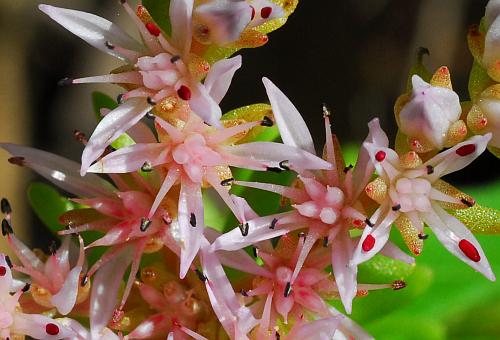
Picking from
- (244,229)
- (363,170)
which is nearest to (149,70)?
(244,229)

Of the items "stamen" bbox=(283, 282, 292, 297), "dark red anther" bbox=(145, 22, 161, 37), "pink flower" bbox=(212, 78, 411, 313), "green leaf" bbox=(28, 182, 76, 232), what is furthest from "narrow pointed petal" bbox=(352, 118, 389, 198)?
"green leaf" bbox=(28, 182, 76, 232)

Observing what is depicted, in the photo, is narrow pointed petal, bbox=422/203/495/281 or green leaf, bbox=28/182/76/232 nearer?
narrow pointed petal, bbox=422/203/495/281

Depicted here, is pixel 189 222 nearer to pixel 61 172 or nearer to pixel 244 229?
pixel 244 229

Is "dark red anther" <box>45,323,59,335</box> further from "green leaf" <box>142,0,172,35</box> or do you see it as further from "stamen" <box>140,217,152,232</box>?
"green leaf" <box>142,0,172,35</box>

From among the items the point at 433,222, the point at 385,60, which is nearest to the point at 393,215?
the point at 433,222

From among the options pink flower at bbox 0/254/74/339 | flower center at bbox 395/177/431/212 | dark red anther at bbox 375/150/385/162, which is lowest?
pink flower at bbox 0/254/74/339

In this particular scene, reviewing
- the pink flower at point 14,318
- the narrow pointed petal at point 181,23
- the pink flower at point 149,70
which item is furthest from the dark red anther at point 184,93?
the pink flower at point 14,318

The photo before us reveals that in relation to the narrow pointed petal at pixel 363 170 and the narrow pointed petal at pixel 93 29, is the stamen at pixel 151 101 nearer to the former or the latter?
the narrow pointed petal at pixel 93 29
